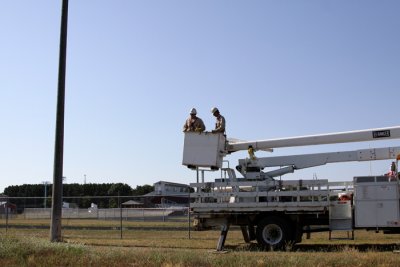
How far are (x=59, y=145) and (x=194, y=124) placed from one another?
4520 millimetres

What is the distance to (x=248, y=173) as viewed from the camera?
16.0 m

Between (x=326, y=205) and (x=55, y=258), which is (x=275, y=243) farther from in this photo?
(x=55, y=258)

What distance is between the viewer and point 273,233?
48.8 ft

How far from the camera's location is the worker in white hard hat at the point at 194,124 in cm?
1583

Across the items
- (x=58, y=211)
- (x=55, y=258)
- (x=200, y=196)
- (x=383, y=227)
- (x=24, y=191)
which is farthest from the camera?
(x=24, y=191)

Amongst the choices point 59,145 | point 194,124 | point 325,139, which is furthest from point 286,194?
point 59,145

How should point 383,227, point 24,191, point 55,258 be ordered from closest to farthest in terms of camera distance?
point 55,258, point 383,227, point 24,191

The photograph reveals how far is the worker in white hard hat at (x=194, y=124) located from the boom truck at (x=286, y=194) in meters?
0.19

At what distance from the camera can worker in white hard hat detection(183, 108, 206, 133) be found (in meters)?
15.8

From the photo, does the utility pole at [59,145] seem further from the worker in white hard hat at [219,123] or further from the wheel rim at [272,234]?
the wheel rim at [272,234]

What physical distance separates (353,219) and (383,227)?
30.4 inches

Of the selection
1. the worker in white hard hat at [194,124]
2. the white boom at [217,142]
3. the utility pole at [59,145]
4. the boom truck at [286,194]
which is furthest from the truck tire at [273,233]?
the utility pole at [59,145]

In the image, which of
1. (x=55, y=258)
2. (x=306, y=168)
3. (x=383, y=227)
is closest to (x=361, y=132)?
(x=306, y=168)

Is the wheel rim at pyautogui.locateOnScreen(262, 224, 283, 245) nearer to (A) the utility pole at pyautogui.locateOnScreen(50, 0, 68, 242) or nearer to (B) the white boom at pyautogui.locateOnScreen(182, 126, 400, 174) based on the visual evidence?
(B) the white boom at pyautogui.locateOnScreen(182, 126, 400, 174)
